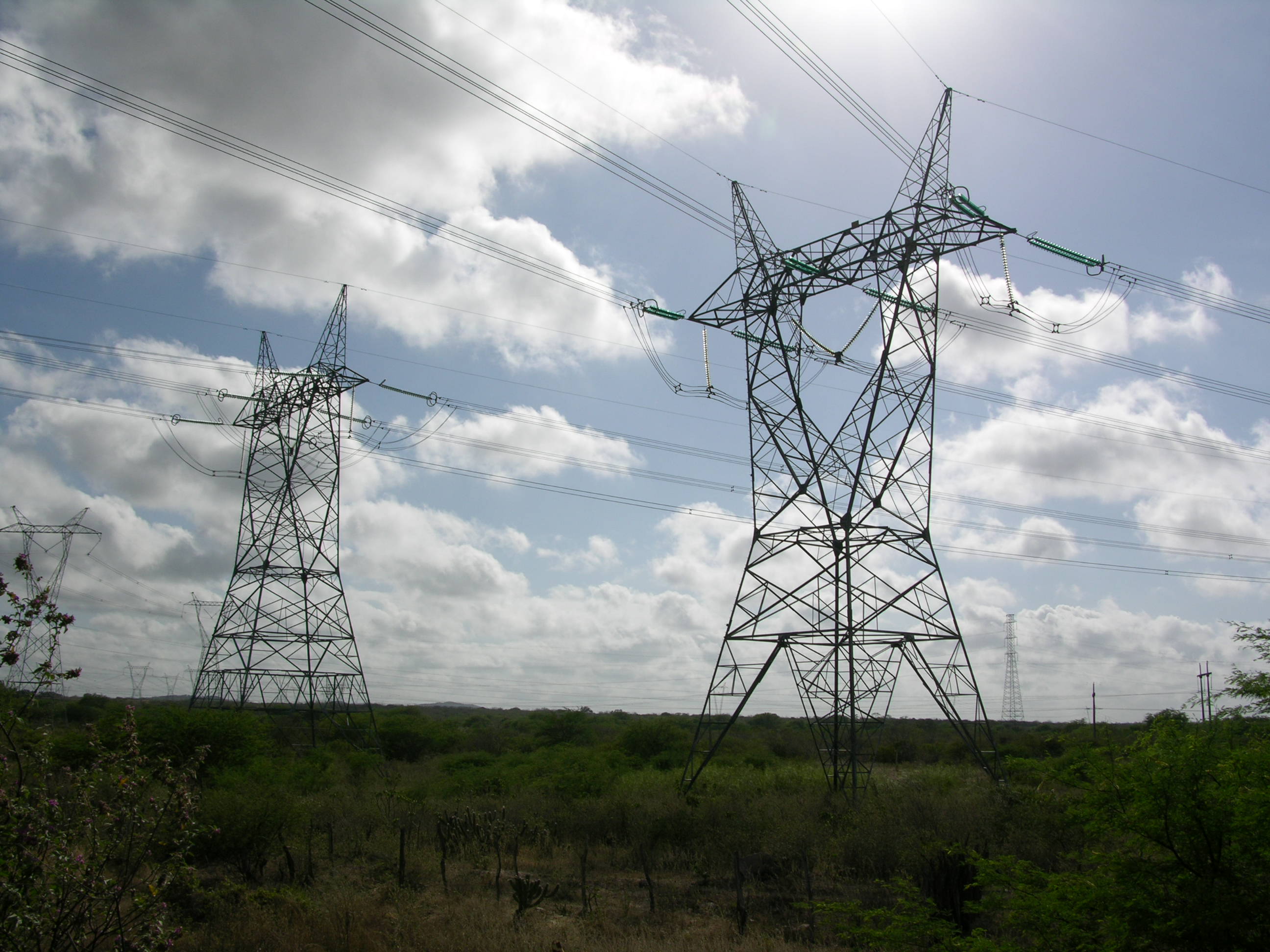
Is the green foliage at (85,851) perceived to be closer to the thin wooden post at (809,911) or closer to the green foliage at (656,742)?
the thin wooden post at (809,911)

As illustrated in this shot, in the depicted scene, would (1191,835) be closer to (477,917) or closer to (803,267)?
(477,917)

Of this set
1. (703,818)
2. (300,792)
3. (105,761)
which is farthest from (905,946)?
(300,792)

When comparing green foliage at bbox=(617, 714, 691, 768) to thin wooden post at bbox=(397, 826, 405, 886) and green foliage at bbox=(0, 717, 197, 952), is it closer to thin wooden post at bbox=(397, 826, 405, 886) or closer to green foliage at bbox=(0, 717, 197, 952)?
thin wooden post at bbox=(397, 826, 405, 886)

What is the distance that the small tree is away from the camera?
21.6ft

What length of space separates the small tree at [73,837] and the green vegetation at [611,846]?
0.12 ft

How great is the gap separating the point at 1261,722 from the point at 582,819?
19892 millimetres

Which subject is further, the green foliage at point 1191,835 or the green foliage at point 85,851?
the green foliage at point 85,851

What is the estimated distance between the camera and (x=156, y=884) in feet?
24.2

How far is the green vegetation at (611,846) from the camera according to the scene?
6676mm

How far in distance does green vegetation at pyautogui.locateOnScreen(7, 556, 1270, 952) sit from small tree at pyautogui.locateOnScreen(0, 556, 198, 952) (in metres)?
0.04

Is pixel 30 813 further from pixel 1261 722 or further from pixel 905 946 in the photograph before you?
pixel 1261 722

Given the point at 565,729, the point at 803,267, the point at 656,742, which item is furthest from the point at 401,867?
the point at 565,729

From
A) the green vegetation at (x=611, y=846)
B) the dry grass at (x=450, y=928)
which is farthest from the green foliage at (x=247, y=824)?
the dry grass at (x=450, y=928)

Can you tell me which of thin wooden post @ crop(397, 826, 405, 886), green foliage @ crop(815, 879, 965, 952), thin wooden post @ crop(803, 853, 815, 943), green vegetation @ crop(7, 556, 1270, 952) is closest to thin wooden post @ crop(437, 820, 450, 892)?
green vegetation @ crop(7, 556, 1270, 952)
